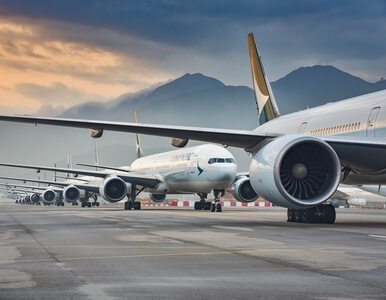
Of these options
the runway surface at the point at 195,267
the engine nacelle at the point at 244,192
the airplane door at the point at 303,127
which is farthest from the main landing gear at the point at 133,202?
the runway surface at the point at 195,267

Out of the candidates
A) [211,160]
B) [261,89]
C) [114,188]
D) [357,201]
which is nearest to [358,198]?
[357,201]

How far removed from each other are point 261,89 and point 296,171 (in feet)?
29.8

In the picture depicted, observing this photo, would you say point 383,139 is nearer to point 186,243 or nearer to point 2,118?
point 186,243

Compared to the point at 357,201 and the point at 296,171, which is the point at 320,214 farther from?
the point at 357,201

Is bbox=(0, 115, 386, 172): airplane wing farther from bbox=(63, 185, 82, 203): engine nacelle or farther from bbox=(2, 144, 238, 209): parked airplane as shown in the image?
bbox=(63, 185, 82, 203): engine nacelle

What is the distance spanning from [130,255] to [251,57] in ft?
54.7

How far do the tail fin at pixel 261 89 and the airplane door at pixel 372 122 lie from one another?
6.98 meters

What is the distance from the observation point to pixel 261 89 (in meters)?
24.5

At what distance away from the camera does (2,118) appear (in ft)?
59.0

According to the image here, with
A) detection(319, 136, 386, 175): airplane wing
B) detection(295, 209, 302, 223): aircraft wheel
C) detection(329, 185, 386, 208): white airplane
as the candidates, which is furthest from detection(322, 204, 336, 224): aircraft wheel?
detection(329, 185, 386, 208): white airplane

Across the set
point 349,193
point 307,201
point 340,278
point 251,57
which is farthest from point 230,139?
point 349,193

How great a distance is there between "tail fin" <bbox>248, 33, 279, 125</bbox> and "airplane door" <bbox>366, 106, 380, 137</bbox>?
22.9 ft

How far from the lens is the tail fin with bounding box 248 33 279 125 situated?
2405 centimetres

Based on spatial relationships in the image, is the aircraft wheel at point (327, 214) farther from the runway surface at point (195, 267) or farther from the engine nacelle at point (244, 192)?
the engine nacelle at point (244, 192)
